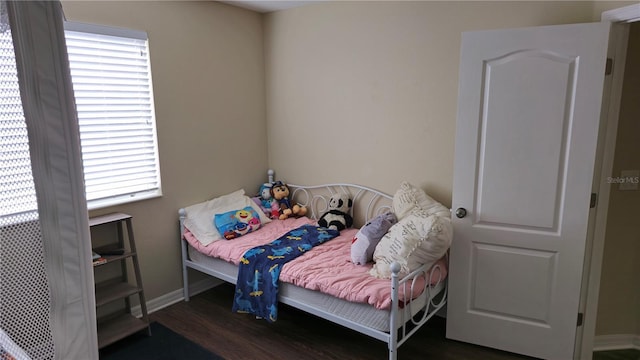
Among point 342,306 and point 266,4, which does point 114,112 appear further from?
point 342,306

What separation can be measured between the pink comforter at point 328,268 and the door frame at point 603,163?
83 cm

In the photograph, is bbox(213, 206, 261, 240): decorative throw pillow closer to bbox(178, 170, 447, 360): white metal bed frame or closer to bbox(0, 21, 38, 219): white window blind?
bbox(178, 170, 447, 360): white metal bed frame

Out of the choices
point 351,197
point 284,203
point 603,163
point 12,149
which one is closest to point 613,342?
point 603,163

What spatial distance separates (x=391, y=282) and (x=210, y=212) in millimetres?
1699

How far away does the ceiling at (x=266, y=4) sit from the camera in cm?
329

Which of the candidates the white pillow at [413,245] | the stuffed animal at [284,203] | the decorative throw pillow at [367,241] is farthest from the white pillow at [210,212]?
the white pillow at [413,245]

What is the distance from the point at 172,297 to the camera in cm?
329

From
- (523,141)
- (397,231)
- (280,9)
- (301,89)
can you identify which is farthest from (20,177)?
(280,9)

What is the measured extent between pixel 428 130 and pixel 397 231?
34.6 inches

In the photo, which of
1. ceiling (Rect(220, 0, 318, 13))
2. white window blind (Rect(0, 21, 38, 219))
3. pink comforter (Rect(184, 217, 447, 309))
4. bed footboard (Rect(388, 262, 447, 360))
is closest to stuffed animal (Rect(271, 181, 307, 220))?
pink comforter (Rect(184, 217, 447, 309))

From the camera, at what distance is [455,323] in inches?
105

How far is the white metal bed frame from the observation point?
2.15m

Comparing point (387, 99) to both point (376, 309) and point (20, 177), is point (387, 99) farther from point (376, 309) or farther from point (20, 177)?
point (20, 177)

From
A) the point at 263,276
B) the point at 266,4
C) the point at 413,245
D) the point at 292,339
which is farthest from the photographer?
the point at 266,4
